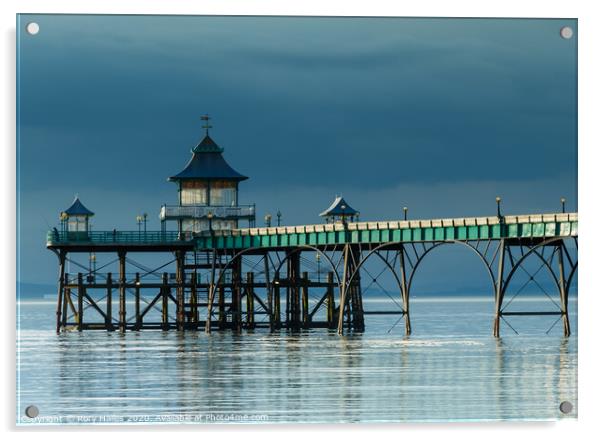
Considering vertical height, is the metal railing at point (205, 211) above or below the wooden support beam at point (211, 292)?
above

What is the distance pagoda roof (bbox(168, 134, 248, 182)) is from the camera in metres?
122

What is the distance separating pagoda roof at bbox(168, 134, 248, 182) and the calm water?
24220 millimetres

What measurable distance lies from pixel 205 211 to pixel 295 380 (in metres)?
54.5

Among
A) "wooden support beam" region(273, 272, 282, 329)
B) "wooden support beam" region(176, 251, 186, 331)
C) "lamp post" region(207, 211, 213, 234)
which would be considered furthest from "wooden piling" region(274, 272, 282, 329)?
"wooden support beam" region(176, 251, 186, 331)

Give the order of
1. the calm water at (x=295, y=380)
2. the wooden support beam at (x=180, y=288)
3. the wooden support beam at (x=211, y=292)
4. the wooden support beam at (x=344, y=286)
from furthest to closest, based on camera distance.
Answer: the wooden support beam at (x=180, y=288), the wooden support beam at (x=211, y=292), the wooden support beam at (x=344, y=286), the calm water at (x=295, y=380)

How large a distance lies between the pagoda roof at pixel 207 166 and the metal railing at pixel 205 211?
2.27 meters

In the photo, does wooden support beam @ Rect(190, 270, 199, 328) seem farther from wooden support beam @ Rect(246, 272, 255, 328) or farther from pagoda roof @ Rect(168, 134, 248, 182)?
Answer: pagoda roof @ Rect(168, 134, 248, 182)

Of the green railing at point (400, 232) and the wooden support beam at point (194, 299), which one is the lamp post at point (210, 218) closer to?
the green railing at point (400, 232)

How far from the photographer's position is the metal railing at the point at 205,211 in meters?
120

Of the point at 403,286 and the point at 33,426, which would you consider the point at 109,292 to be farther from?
the point at 33,426

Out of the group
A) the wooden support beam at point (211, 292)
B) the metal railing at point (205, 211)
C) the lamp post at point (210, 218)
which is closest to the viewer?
the wooden support beam at point (211, 292)

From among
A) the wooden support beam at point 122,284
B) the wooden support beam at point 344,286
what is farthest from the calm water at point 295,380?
the wooden support beam at point 122,284

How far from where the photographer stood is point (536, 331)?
115250 millimetres
